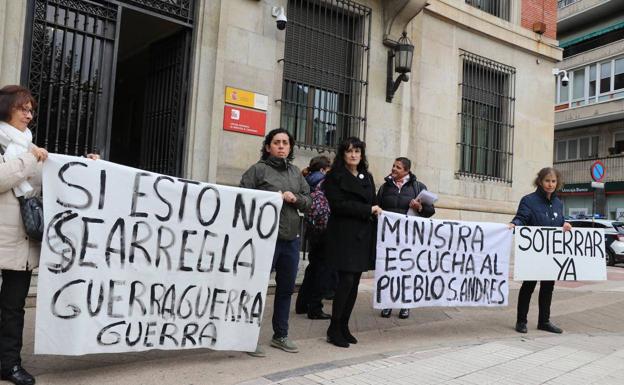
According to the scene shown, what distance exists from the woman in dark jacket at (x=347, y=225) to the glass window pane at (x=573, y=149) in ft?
98.5

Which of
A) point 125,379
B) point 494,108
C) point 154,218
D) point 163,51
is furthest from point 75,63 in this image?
point 494,108

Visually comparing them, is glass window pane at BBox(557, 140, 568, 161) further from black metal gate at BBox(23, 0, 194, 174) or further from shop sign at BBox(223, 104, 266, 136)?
black metal gate at BBox(23, 0, 194, 174)

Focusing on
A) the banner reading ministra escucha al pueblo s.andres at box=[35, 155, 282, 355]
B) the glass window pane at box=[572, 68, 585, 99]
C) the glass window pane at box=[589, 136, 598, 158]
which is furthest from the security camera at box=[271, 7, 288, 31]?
the glass window pane at box=[572, 68, 585, 99]

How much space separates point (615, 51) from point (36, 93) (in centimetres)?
2929

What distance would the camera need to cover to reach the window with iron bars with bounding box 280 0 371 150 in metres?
9.00

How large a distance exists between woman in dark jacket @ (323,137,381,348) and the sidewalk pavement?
38 cm

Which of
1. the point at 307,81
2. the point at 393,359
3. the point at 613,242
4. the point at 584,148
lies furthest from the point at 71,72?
the point at 584,148

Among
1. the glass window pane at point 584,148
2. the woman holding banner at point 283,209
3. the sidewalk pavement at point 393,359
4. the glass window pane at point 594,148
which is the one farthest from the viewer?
the glass window pane at point 584,148

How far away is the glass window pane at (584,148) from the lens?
98.4 ft

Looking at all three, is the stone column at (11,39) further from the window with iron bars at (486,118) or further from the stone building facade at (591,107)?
the stone building facade at (591,107)

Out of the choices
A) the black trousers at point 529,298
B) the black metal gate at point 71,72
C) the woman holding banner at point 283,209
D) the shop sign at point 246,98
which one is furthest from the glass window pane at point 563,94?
the woman holding banner at point 283,209

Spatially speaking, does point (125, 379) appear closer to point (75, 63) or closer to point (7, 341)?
point (7, 341)

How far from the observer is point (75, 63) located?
693cm

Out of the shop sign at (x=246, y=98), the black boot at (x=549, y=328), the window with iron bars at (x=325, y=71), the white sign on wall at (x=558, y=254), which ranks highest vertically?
the window with iron bars at (x=325, y=71)
